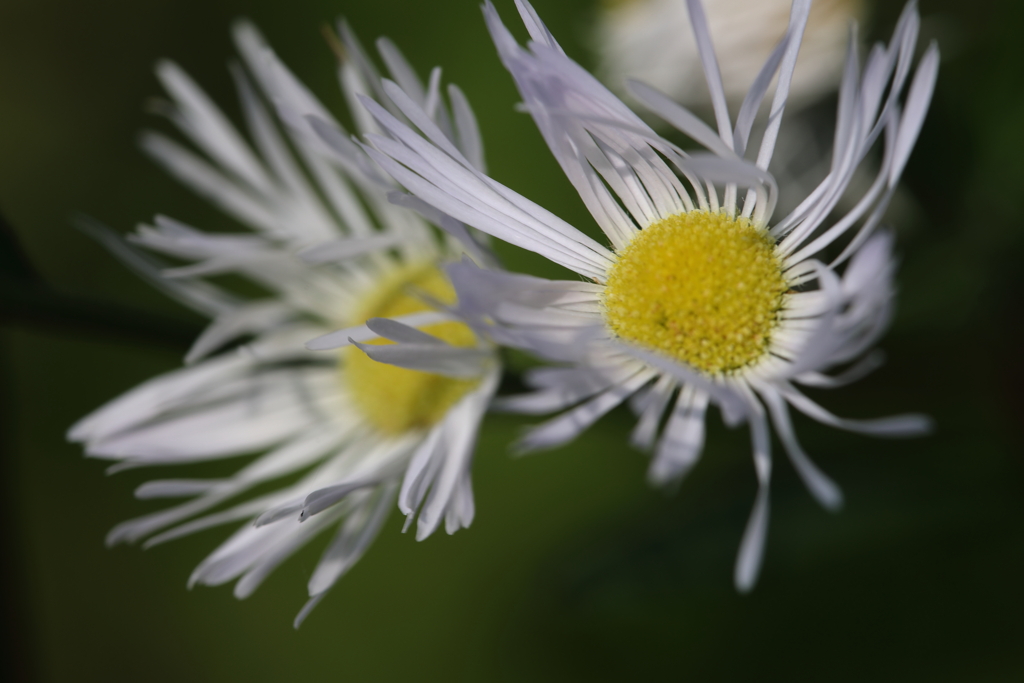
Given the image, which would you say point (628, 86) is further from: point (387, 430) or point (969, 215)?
point (969, 215)

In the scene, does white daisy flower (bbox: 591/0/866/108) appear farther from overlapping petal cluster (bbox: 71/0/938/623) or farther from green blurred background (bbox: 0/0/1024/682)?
overlapping petal cluster (bbox: 71/0/938/623)

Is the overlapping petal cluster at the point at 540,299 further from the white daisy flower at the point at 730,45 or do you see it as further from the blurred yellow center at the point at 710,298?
the white daisy flower at the point at 730,45

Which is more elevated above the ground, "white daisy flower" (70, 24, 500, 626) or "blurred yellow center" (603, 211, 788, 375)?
"white daisy flower" (70, 24, 500, 626)

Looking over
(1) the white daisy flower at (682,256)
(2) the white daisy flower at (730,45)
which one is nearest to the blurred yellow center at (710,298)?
(1) the white daisy flower at (682,256)

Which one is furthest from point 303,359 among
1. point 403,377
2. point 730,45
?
point 730,45

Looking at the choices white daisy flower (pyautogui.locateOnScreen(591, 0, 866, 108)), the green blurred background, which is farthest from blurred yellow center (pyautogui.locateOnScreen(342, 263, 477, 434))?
white daisy flower (pyautogui.locateOnScreen(591, 0, 866, 108))

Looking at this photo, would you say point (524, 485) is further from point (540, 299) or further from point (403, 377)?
point (540, 299)

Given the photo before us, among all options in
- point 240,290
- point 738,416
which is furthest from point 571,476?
point 738,416
